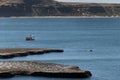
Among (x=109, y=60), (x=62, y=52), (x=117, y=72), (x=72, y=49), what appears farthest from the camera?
(x=72, y=49)

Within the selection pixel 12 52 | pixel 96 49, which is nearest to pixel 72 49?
pixel 96 49

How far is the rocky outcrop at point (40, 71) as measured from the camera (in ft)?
205

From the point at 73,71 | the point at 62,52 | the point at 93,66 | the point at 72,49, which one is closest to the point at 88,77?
the point at 73,71

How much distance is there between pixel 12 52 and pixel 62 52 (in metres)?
10.5

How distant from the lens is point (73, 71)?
2505 inches

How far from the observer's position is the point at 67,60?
267 ft

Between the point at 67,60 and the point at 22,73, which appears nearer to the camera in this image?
the point at 22,73

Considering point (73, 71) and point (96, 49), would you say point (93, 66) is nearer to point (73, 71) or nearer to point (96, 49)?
point (73, 71)

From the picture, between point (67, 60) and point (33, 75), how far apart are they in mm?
18481

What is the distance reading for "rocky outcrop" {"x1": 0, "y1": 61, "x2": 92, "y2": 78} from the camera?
62594 mm

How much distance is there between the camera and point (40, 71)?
63.6 metres

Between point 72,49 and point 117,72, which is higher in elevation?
point 117,72

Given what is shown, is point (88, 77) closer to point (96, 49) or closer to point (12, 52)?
point (12, 52)

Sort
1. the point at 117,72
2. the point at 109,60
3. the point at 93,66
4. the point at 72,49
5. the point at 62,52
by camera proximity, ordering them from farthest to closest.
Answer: the point at 72,49
the point at 62,52
the point at 109,60
the point at 93,66
the point at 117,72
